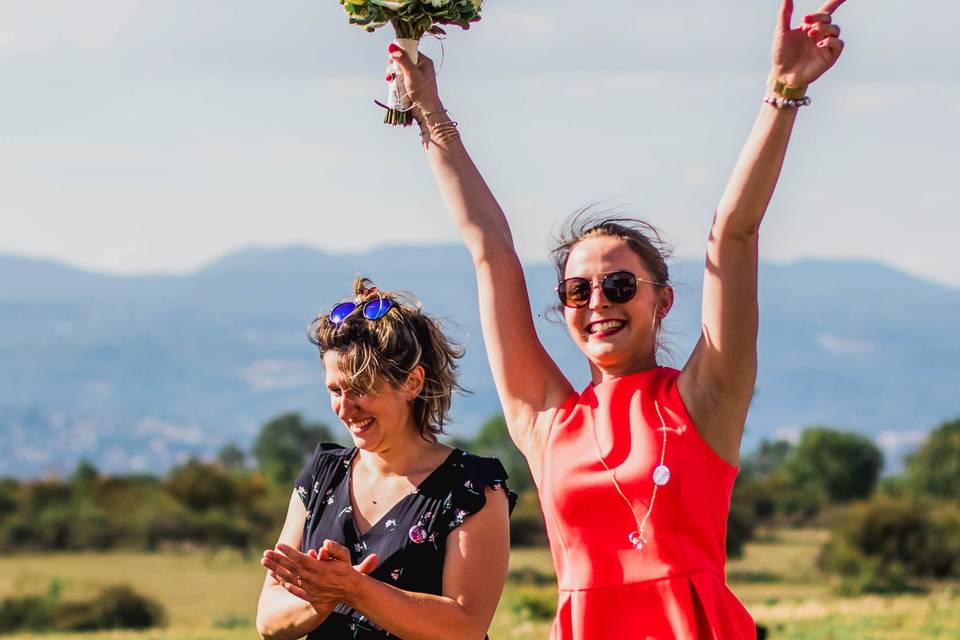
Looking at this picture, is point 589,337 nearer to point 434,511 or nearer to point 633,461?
point 633,461

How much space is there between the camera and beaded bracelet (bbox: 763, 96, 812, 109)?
367 cm

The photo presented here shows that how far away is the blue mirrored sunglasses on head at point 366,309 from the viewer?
187 inches

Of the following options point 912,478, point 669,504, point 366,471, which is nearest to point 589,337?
point 669,504

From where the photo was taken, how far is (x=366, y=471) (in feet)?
15.9

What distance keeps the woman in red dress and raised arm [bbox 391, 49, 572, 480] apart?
17 mm

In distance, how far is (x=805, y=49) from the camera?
3676mm

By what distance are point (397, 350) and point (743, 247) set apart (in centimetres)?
135

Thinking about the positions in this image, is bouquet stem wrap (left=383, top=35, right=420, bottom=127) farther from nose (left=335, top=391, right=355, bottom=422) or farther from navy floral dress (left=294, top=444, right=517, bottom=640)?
navy floral dress (left=294, top=444, right=517, bottom=640)

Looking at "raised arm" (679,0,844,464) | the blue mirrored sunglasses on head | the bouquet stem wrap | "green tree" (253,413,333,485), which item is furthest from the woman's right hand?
"green tree" (253,413,333,485)

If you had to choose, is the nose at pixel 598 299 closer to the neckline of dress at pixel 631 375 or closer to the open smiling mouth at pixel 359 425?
the neckline of dress at pixel 631 375

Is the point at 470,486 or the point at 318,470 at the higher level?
the point at 318,470

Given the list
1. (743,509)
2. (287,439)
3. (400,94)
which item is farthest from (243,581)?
(287,439)

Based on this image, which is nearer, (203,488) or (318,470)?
(318,470)

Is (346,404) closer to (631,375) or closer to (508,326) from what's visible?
(508,326)
